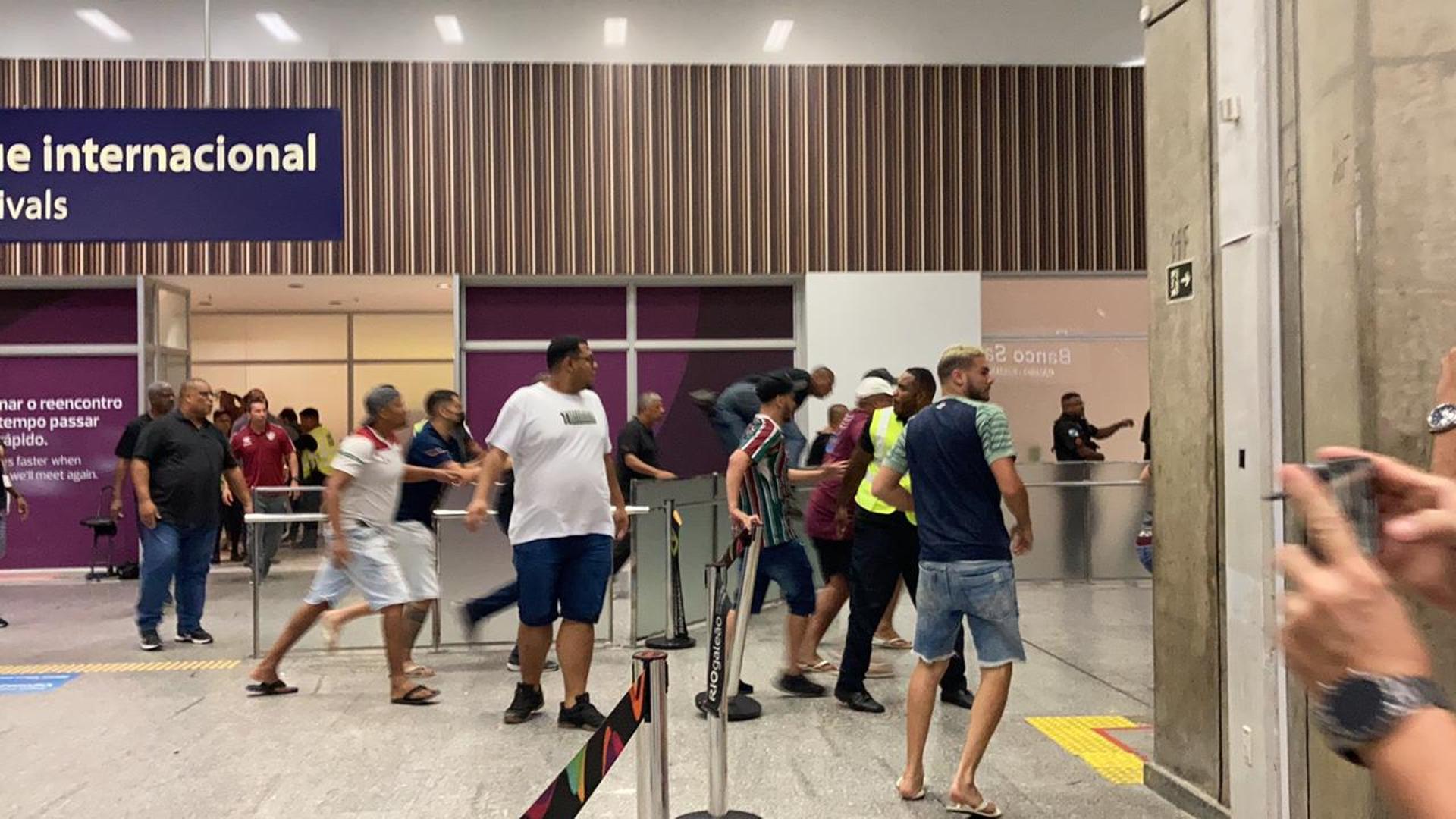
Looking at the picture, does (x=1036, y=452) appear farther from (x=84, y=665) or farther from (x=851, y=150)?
(x=84, y=665)

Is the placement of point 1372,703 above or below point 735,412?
below

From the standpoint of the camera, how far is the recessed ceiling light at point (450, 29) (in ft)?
36.6

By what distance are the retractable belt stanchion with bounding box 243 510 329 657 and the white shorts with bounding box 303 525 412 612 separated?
1.07 m

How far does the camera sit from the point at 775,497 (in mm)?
5996

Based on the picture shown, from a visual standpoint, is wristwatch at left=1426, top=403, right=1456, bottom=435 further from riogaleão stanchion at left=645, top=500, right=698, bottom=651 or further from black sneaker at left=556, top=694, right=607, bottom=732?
riogaleão stanchion at left=645, top=500, right=698, bottom=651

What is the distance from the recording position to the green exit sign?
14.1 ft

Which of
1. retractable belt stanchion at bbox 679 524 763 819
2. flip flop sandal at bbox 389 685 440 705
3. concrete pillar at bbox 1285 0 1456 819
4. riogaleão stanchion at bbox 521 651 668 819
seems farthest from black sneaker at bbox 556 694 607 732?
concrete pillar at bbox 1285 0 1456 819

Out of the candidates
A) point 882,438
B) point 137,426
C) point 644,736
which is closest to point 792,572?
point 882,438

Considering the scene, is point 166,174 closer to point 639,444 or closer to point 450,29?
point 639,444

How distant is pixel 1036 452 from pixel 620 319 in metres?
4.66

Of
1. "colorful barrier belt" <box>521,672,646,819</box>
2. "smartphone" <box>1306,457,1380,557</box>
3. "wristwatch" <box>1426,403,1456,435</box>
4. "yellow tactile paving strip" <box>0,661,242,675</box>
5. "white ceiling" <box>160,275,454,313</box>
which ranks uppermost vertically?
"white ceiling" <box>160,275,454,313</box>

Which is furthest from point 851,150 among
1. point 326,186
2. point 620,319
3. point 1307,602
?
point 1307,602

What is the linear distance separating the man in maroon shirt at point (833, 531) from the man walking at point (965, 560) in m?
2.03

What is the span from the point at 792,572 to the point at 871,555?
1.50 feet
